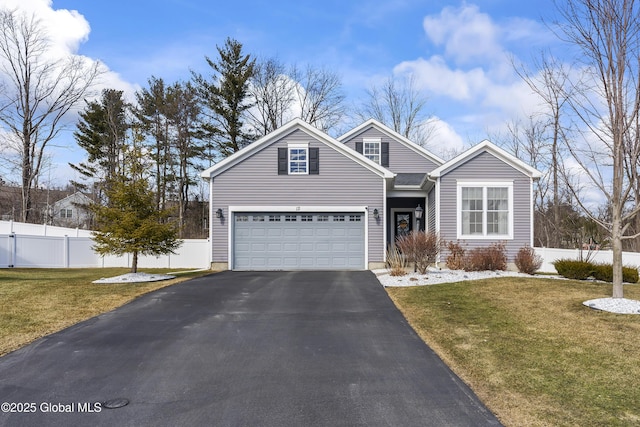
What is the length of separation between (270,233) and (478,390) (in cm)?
1311

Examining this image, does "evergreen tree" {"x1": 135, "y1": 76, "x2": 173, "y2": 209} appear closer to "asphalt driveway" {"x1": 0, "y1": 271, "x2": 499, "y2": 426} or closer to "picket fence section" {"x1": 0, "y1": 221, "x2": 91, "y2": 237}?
"picket fence section" {"x1": 0, "y1": 221, "x2": 91, "y2": 237}

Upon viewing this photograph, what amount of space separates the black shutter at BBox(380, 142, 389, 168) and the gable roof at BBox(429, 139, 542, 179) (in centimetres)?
587

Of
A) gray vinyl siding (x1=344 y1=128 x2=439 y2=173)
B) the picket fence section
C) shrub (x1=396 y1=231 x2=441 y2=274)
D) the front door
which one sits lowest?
shrub (x1=396 y1=231 x2=441 y2=274)

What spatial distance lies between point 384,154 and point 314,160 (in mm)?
6048

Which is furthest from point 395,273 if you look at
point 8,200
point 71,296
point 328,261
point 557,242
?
point 8,200

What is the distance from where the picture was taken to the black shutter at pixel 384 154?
22.8 m

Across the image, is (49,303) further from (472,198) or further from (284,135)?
(472,198)

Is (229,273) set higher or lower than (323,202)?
lower

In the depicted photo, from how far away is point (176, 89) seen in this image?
3453 cm

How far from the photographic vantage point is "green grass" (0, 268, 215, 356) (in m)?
7.56

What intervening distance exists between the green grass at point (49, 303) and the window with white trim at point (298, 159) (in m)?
6.38

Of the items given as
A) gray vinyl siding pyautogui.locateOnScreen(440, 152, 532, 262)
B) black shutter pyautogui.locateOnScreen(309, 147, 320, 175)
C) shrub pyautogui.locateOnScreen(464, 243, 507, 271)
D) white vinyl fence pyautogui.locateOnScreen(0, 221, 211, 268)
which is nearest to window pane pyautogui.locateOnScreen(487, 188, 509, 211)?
gray vinyl siding pyautogui.locateOnScreen(440, 152, 532, 262)

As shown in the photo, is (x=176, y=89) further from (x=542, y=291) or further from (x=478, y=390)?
(x=478, y=390)

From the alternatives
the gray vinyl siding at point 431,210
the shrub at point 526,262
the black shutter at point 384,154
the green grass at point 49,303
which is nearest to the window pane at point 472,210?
Result: the gray vinyl siding at point 431,210
